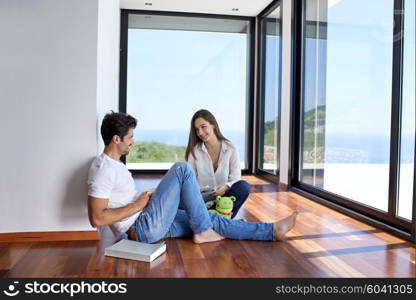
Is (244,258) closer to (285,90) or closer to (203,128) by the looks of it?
(203,128)

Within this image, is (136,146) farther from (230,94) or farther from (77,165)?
(77,165)

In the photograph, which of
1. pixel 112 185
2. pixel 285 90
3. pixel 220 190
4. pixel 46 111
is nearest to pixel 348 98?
pixel 285 90

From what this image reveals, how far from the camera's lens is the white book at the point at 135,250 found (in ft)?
6.84

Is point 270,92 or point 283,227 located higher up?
point 270,92

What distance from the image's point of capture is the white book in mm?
2086

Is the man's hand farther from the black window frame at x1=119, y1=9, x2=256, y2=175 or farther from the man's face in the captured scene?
the black window frame at x1=119, y1=9, x2=256, y2=175

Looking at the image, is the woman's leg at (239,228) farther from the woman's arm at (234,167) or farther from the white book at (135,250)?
the woman's arm at (234,167)

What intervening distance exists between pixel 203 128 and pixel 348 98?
162cm

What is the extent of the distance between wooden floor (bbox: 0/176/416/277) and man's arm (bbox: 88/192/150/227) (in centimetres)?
21

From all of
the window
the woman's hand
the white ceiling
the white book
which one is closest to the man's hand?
the white book

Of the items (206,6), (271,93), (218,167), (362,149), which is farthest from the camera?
(206,6)

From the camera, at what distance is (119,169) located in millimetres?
2266

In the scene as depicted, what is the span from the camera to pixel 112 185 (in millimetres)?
2191

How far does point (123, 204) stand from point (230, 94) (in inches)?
175
